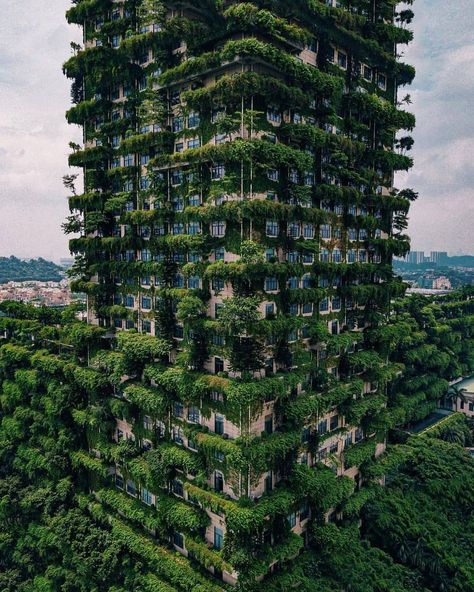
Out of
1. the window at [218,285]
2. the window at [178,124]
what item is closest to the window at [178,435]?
the window at [218,285]

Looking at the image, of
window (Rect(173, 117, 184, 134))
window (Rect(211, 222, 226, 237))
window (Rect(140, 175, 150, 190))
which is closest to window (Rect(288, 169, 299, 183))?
window (Rect(211, 222, 226, 237))

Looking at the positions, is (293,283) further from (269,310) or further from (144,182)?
(144,182)

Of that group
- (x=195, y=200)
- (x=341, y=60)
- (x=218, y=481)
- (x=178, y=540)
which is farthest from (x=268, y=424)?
(x=341, y=60)

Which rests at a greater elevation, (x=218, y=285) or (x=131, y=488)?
(x=218, y=285)

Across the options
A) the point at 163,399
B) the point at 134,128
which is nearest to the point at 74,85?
the point at 134,128

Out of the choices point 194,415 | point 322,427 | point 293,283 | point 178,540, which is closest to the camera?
point 194,415

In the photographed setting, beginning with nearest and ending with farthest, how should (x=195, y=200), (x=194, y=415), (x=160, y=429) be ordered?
(x=194, y=415) < (x=195, y=200) < (x=160, y=429)

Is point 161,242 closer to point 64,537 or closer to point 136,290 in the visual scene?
point 136,290
